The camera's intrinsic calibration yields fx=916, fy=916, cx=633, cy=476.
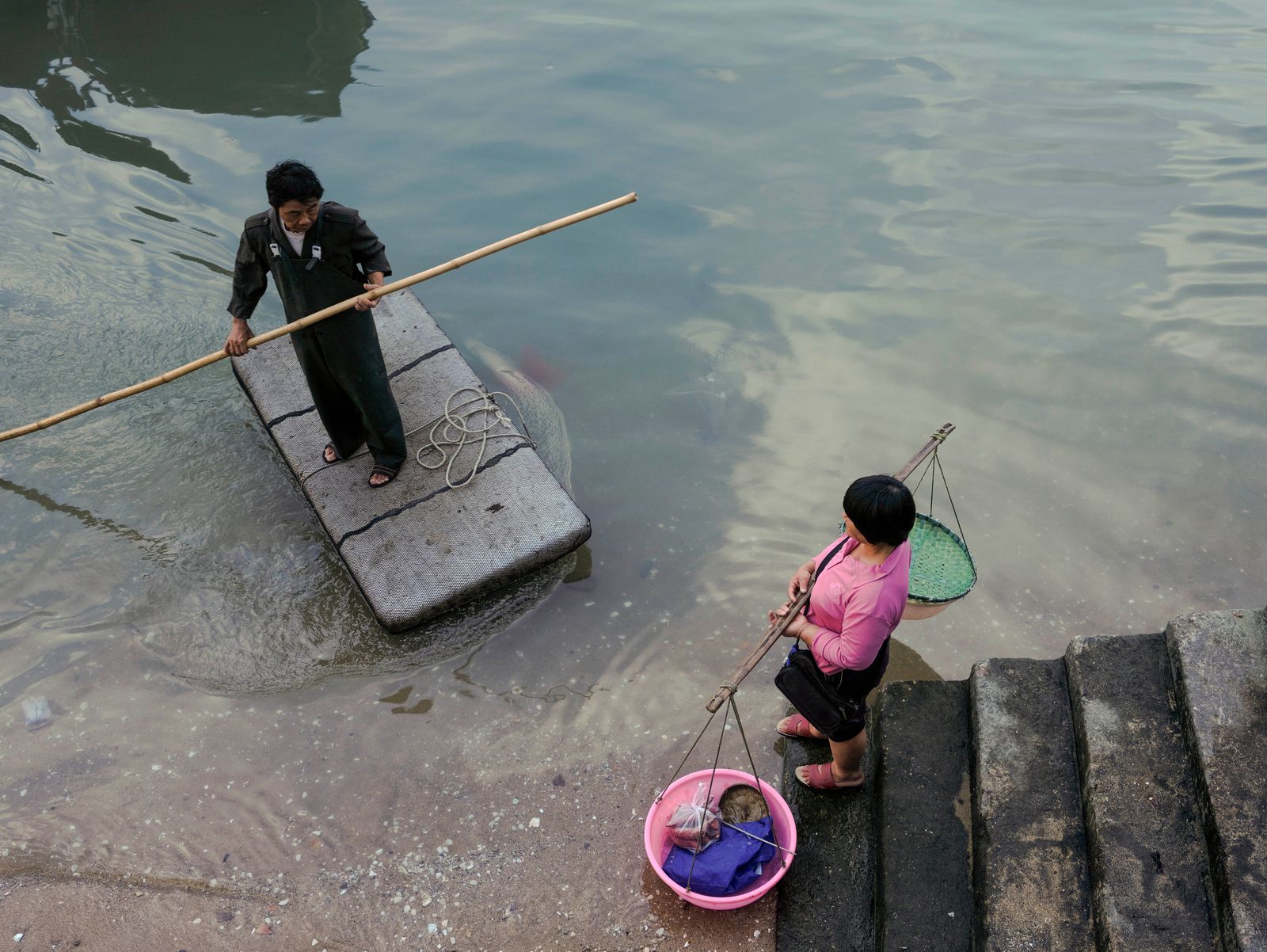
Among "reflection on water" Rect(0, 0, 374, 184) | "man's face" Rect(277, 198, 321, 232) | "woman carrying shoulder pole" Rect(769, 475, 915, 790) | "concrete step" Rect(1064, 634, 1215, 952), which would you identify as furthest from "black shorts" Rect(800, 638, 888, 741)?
"reflection on water" Rect(0, 0, 374, 184)

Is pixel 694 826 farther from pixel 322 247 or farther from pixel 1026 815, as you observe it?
pixel 322 247

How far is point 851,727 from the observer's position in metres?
3.42

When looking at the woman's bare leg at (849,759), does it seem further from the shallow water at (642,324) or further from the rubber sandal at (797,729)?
the shallow water at (642,324)

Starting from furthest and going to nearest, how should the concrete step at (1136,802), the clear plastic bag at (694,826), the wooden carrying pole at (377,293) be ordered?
the wooden carrying pole at (377,293)
the clear plastic bag at (694,826)
the concrete step at (1136,802)

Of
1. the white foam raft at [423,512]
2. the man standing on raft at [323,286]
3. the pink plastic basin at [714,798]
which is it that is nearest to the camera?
the pink plastic basin at [714,798]

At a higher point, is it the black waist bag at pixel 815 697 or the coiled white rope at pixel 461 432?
the black waist bag at pixel 815 697

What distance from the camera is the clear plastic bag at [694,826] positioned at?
3555 millimetres

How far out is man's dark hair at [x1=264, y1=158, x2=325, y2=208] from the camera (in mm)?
3867

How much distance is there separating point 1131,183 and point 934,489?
407cm

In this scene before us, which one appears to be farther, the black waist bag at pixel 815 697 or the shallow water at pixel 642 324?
the shallow water at pixel 642 324

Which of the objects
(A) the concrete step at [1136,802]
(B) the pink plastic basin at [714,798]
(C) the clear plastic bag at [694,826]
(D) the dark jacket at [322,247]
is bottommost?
(B) the pink plastic basin at [714,798]

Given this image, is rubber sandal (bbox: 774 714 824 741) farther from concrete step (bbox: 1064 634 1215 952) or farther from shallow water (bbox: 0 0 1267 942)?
concrete step (bbox: 1064 634 1215 952)

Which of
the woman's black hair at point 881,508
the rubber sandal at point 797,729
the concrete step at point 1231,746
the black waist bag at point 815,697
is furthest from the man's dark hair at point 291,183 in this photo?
the concrete step at point 1231,746

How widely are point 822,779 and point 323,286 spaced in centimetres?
315
